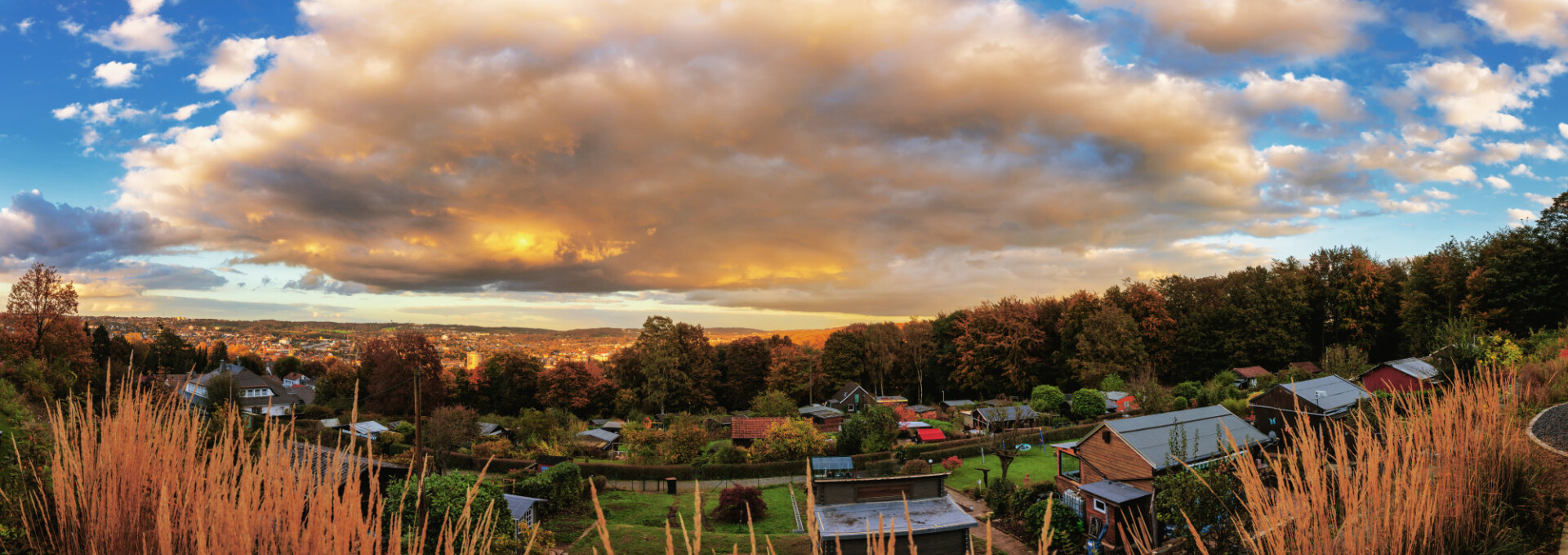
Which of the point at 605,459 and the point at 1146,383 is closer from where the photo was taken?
the point at 605,459

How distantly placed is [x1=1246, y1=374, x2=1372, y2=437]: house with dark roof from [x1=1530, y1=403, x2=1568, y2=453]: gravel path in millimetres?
11927

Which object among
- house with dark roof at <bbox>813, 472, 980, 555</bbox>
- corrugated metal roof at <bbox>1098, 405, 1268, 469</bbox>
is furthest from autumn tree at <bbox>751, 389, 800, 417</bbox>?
corrugated metal roof at <bbox>1098, 405, 1268, 469</bbox>

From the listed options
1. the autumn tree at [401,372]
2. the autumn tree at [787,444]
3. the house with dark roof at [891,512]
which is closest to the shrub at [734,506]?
the house with dark roof at [891,512]

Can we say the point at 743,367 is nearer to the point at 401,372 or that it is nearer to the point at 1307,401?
the point at 401,372

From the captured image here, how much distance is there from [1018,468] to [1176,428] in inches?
440

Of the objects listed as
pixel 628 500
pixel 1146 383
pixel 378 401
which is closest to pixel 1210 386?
pixel 1146 383

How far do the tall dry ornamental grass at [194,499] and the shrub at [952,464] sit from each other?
91.0 ft

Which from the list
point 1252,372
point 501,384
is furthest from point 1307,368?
point 501,384

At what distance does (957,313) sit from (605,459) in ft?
120

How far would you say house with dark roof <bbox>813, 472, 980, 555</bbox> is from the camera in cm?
1469

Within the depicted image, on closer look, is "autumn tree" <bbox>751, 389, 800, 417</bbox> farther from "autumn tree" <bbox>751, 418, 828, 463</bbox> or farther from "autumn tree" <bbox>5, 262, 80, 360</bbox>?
"autumn tree" <bbox>5, 262, 80, 360</bbox>

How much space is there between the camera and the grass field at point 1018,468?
25.0 meters

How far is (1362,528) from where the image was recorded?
107 inches

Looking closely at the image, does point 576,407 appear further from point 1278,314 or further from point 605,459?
point 1278,314
